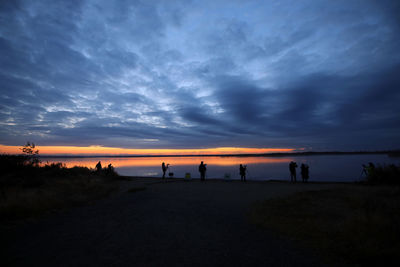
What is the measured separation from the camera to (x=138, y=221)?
27.1 feet

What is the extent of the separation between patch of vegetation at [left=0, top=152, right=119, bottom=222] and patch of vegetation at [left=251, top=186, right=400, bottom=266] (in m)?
11.0

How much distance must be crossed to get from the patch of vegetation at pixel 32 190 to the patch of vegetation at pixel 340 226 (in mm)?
11039

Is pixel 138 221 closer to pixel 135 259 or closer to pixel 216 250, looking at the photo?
pixel 135 259

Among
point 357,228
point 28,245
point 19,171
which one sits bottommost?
point 28,245

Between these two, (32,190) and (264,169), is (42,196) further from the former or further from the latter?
(264,169)

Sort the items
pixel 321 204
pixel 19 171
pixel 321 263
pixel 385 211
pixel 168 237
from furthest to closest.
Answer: pixel 19 171 < pixel 321 204 < pixel 385 211 < pixel 168 237 < pixel 321 263

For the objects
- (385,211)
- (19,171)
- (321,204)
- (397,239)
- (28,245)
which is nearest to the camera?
(397,239)

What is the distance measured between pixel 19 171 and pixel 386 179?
32838mm

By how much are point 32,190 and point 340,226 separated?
17.2 meters

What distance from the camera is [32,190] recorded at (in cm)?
1280

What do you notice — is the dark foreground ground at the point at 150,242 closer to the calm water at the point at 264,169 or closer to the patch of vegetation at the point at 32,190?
the patch of vegetation at the point at 32,190

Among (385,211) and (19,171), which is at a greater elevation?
(19,171)

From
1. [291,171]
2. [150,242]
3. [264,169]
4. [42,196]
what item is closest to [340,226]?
[150,242]

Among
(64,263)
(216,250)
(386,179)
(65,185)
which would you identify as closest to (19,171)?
(65,185)
